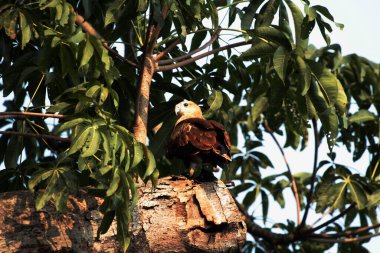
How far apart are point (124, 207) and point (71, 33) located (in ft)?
3.66

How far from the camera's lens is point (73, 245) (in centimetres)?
435

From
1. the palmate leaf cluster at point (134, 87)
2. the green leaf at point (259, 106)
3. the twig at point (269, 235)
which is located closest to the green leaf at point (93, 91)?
the palmate leaf cluster at point (134, 87)

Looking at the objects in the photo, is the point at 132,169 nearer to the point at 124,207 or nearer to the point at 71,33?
the point at 124,207

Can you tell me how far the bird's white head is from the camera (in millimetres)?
5605

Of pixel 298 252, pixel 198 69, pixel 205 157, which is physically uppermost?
pixel 198 69

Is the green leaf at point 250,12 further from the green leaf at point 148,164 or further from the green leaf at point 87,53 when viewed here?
the green leaf at point 148,164

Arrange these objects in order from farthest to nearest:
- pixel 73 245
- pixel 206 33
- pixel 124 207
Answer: pixel 206 33 < pixel 73 245 < pixel 124 207

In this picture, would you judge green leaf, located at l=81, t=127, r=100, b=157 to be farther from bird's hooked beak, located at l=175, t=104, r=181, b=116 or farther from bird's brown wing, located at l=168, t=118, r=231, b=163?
bird's hooked beak, located at l=175, t=104, r=181, b=116

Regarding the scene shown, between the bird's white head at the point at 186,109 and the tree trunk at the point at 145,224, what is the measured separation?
3.99 ft

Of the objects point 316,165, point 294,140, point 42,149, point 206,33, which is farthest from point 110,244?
point 294,140

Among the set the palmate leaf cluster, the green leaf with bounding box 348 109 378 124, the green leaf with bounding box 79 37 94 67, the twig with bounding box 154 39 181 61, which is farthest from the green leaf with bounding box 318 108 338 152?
the green leaf with bounding box 348 109 378 124

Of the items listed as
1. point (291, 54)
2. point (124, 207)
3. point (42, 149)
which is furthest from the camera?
point (42, 149)

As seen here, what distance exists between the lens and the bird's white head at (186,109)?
18.4ft

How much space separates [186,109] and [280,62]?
3.72ft
